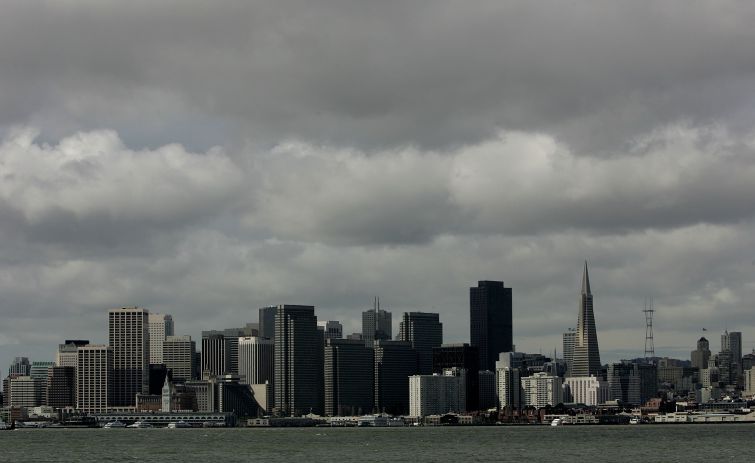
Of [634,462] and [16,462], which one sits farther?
[16,462]

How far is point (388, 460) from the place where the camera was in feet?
641

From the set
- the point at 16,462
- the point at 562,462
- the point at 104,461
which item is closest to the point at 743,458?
the point at 562,462

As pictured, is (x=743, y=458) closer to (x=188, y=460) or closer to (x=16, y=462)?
(x=188, y=460)

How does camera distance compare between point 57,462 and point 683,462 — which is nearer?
point 683,462

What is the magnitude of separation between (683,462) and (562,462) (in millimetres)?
16385

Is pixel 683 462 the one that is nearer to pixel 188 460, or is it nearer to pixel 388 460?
pixel 388 460

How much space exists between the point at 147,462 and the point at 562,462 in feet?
195

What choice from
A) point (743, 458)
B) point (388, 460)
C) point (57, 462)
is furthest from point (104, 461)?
point (743, 458)

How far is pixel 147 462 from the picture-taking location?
195m

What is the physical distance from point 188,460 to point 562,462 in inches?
2144

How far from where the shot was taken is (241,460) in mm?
196750

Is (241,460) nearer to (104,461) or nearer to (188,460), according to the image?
(188,460)

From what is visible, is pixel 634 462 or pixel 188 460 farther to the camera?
pixel 188 460

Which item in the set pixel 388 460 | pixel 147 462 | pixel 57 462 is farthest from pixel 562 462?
pixel 57 462
